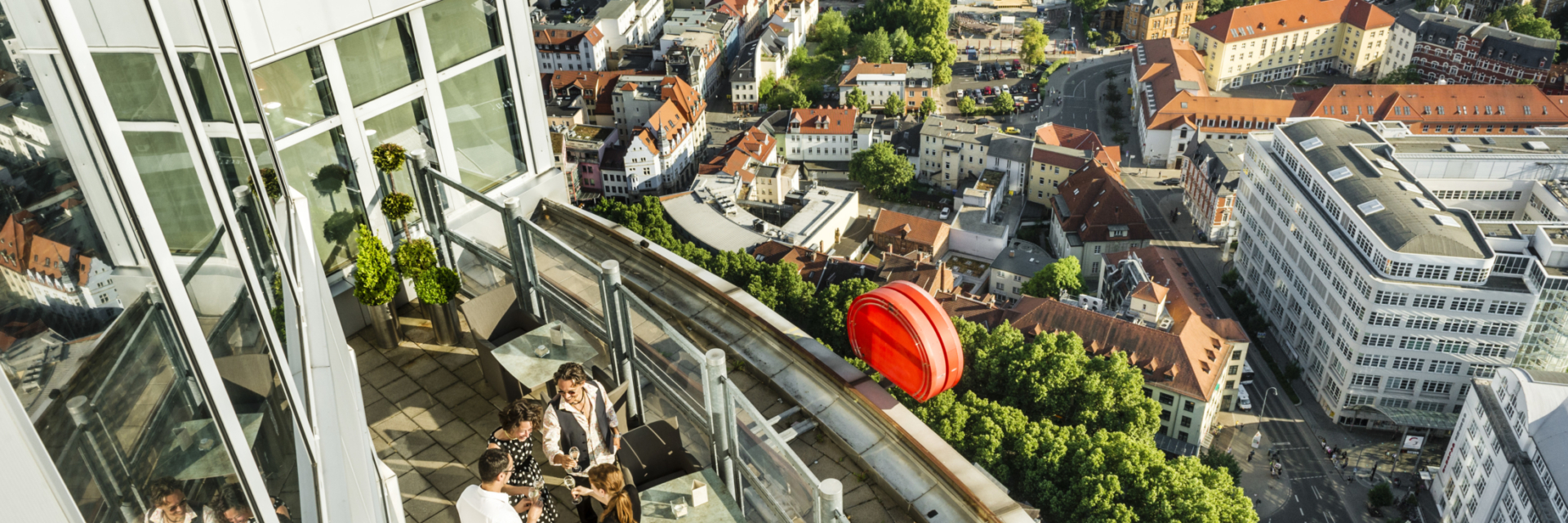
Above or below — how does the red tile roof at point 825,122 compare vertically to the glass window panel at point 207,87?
below

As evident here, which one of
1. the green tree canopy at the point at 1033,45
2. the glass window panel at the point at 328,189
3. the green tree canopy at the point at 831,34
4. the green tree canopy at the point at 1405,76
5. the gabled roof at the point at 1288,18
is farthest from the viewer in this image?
the green tree canopy at the point at 831,34

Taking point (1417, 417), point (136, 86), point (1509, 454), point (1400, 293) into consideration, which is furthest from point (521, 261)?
point (1417, 417)

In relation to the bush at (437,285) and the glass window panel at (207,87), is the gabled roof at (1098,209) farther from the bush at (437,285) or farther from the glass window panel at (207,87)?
the glass window panel at (207,87)

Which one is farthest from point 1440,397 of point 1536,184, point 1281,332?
point 1536,184

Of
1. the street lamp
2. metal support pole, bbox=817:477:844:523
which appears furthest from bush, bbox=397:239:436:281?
the street lamp

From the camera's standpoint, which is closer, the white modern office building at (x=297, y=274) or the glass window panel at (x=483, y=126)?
the white modern office building at (x=297, y=274)

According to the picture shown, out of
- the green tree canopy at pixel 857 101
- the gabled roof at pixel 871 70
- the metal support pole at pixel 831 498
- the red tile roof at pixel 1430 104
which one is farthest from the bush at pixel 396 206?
the gabled roof at pixel 871 70

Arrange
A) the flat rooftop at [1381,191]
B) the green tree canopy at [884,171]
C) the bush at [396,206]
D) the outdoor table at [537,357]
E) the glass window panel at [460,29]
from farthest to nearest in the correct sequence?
the green tree canopy at [884,171] → the flat rooftop at [1381,191] → the glass window panel at [460,29] → the bush at [396,206] → the outdoor table at [537,357]

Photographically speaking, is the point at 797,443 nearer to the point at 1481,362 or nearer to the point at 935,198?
the point at 1481,362
